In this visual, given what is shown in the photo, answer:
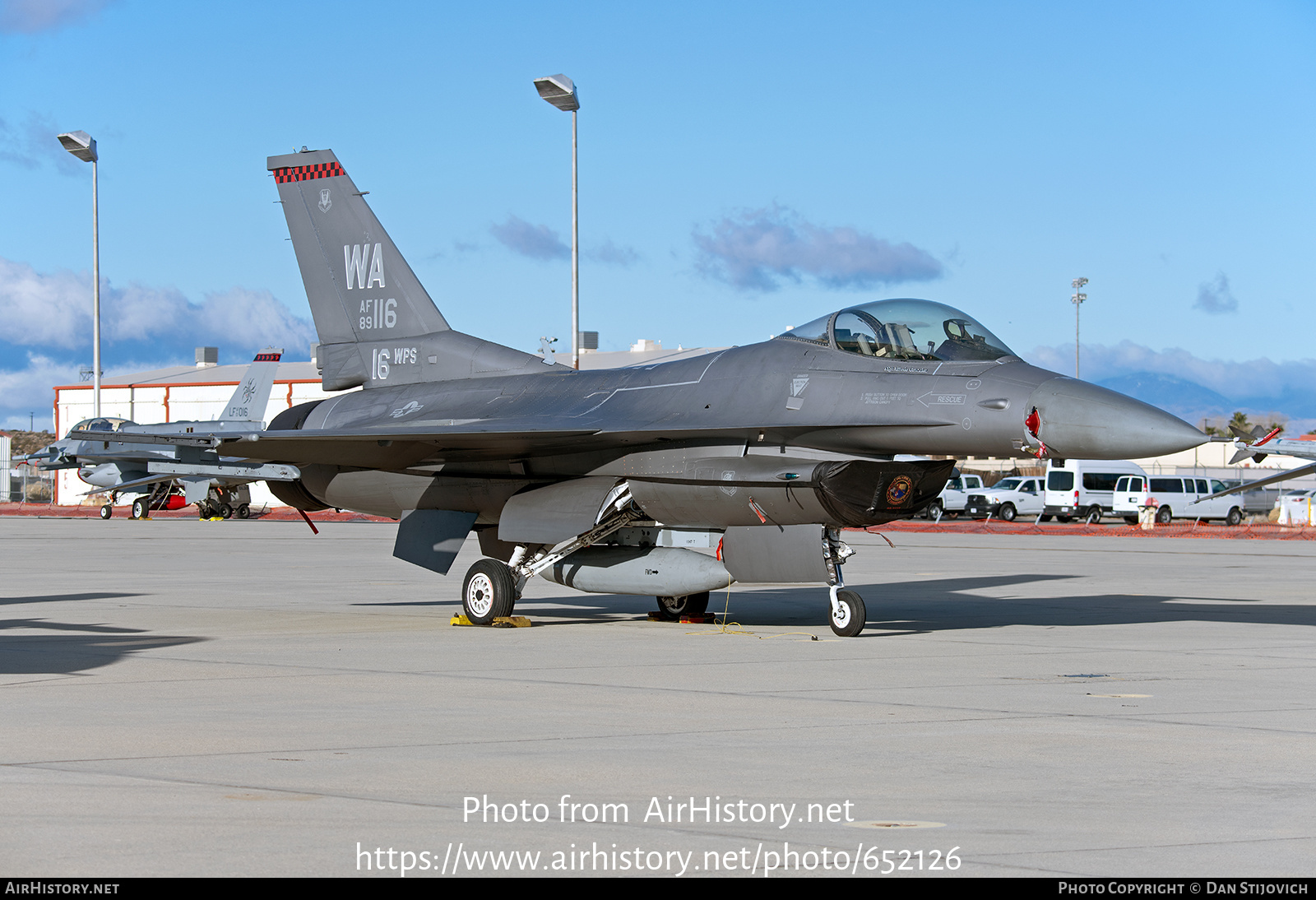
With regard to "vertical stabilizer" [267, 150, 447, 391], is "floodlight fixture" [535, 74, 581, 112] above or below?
above

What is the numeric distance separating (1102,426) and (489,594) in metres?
6.16

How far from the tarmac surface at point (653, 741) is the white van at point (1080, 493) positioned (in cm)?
3324

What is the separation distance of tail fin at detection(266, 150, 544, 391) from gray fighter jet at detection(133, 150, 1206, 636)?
0.9 inches

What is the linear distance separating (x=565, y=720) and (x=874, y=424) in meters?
4.81

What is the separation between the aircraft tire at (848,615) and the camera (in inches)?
482

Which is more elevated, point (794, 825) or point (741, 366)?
point (741, 366)

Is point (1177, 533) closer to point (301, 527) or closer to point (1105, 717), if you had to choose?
point (301, 527)

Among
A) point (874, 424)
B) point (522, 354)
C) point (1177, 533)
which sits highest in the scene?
point (522, 354)

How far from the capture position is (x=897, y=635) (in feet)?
41.3

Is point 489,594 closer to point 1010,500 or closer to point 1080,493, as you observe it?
point 1080,493

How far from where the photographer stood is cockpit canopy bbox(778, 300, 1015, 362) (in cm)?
1167

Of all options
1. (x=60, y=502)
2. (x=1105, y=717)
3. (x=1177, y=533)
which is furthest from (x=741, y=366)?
(x=60, y=502)

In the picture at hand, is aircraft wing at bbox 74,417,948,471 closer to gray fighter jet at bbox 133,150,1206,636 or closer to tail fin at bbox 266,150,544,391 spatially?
gray fighter jet at bbox 133,150,1206,636

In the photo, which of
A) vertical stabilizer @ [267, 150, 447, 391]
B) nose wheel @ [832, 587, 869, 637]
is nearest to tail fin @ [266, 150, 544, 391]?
vertical stabilizer @ [267, 150, 447, 391]
